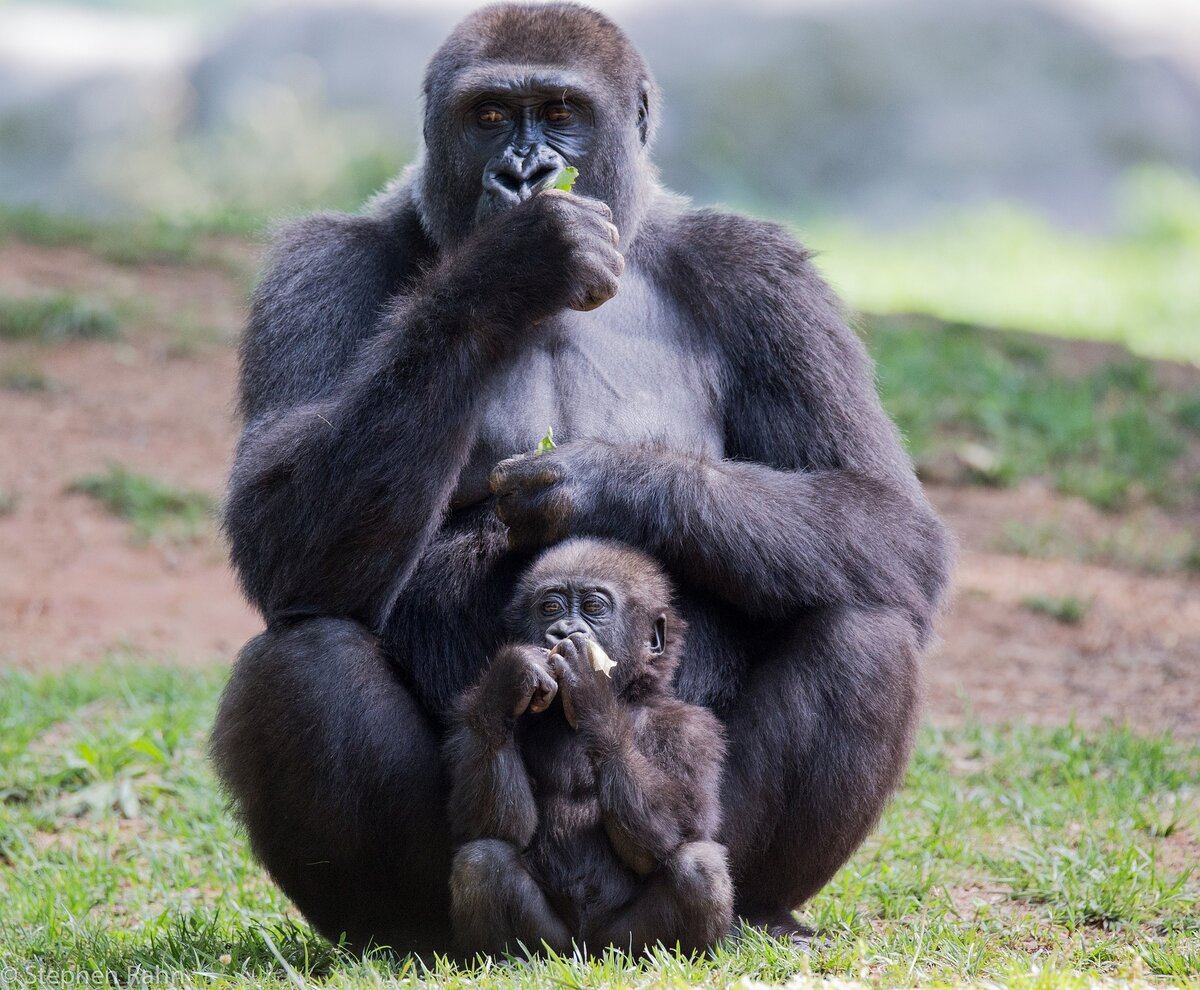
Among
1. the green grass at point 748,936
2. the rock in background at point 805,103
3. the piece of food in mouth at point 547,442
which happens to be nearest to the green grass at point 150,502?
the green grass at point 748,936

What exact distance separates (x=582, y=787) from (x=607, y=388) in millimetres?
1228

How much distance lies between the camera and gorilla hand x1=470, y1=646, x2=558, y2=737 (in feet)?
11.9

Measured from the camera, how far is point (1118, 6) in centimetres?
1892

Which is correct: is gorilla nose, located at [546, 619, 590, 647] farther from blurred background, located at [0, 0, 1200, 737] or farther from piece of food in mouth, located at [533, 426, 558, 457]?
blurred background, located at [0, 0, 1200, 737]

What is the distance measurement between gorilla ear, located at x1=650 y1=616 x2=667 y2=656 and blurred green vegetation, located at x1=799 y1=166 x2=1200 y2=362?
7.67 meters

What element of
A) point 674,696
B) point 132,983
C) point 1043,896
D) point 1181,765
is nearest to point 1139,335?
point 1181,765

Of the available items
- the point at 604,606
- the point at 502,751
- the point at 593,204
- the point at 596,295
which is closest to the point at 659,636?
the point at 604,606

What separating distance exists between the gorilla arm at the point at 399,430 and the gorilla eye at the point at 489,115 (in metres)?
0.46

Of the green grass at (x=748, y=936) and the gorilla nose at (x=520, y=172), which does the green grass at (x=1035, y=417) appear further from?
the gorilla nose at (x=520, y=172)

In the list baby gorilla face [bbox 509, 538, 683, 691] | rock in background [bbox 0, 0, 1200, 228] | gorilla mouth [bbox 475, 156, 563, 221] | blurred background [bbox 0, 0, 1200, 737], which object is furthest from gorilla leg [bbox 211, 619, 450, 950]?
rock in background [bbox 0, 0, 1200, 228]

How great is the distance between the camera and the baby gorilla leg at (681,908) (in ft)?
12.2

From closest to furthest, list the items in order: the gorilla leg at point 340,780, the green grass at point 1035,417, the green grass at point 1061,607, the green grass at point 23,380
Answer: the gorilla leg at point 340,780
the green grass at point 1061,607
the green grass at point 1035,417
the green grass at point 23,380

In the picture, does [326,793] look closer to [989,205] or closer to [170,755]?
[170,755]

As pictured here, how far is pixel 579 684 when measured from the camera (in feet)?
12.1
